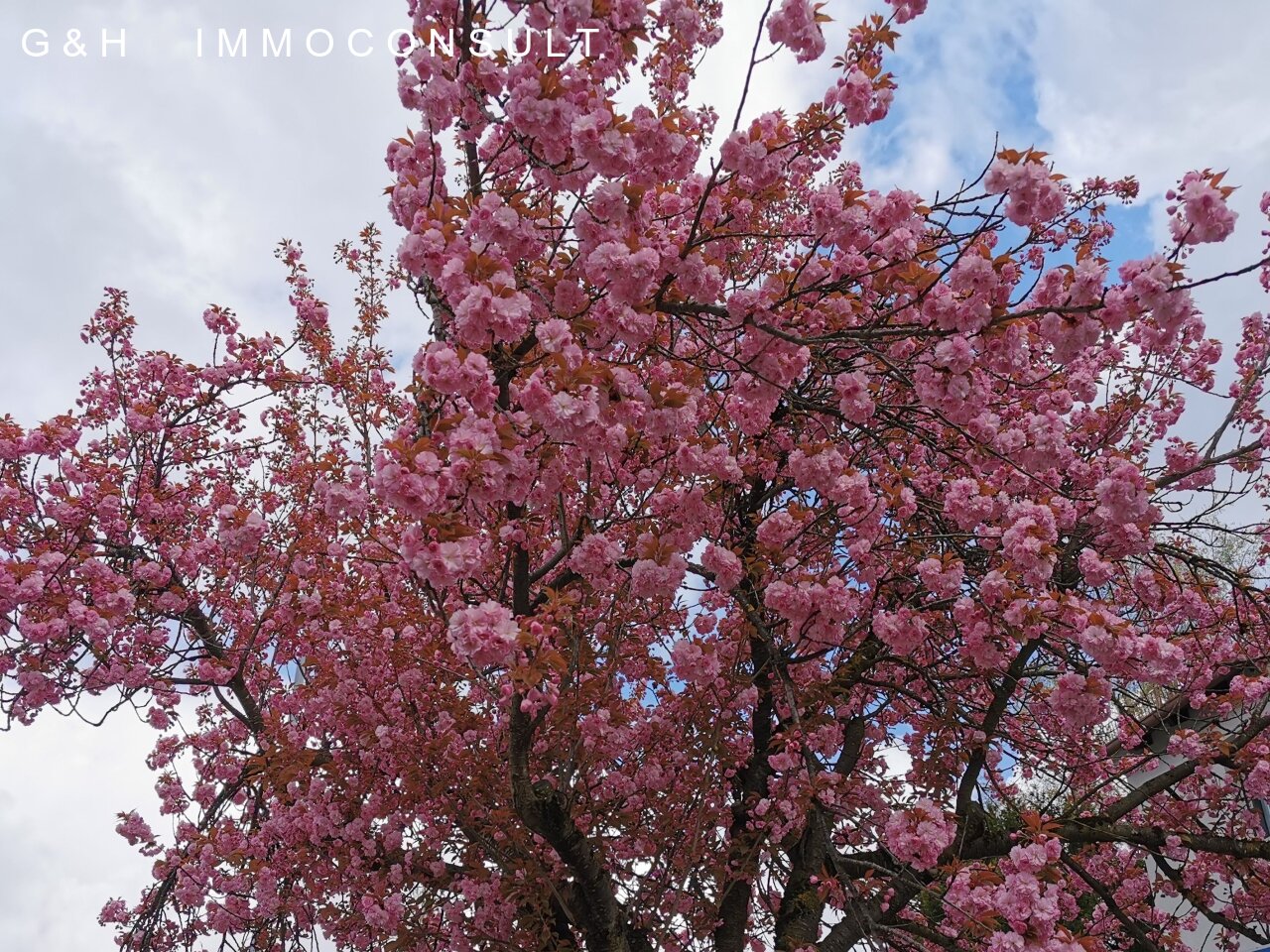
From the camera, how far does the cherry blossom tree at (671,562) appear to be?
12.1 feet

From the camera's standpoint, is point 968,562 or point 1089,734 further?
point 1089,734

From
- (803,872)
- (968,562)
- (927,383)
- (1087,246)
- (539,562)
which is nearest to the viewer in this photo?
(1087,246)

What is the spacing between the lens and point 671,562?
4.28 m

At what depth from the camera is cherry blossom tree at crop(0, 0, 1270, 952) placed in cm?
369

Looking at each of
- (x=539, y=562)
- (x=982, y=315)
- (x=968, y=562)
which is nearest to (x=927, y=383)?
(x=982, y=315)

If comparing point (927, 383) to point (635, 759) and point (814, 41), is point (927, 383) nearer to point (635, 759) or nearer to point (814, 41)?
point (814, 41)

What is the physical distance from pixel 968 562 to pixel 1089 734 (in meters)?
2.11

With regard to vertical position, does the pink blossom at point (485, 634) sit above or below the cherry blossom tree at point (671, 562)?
below

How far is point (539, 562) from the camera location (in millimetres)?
6875

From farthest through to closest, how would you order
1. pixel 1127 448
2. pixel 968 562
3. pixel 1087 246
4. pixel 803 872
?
pixel 1127 448 < pixel 803 872 < pixel 968 562 < pixel 1087 246

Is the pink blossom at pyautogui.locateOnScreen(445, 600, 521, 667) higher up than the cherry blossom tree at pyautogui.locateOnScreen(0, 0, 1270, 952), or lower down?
lower down

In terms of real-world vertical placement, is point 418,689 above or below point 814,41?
below

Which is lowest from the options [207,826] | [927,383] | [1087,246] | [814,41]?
[207,826]

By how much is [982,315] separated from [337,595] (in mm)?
5695
